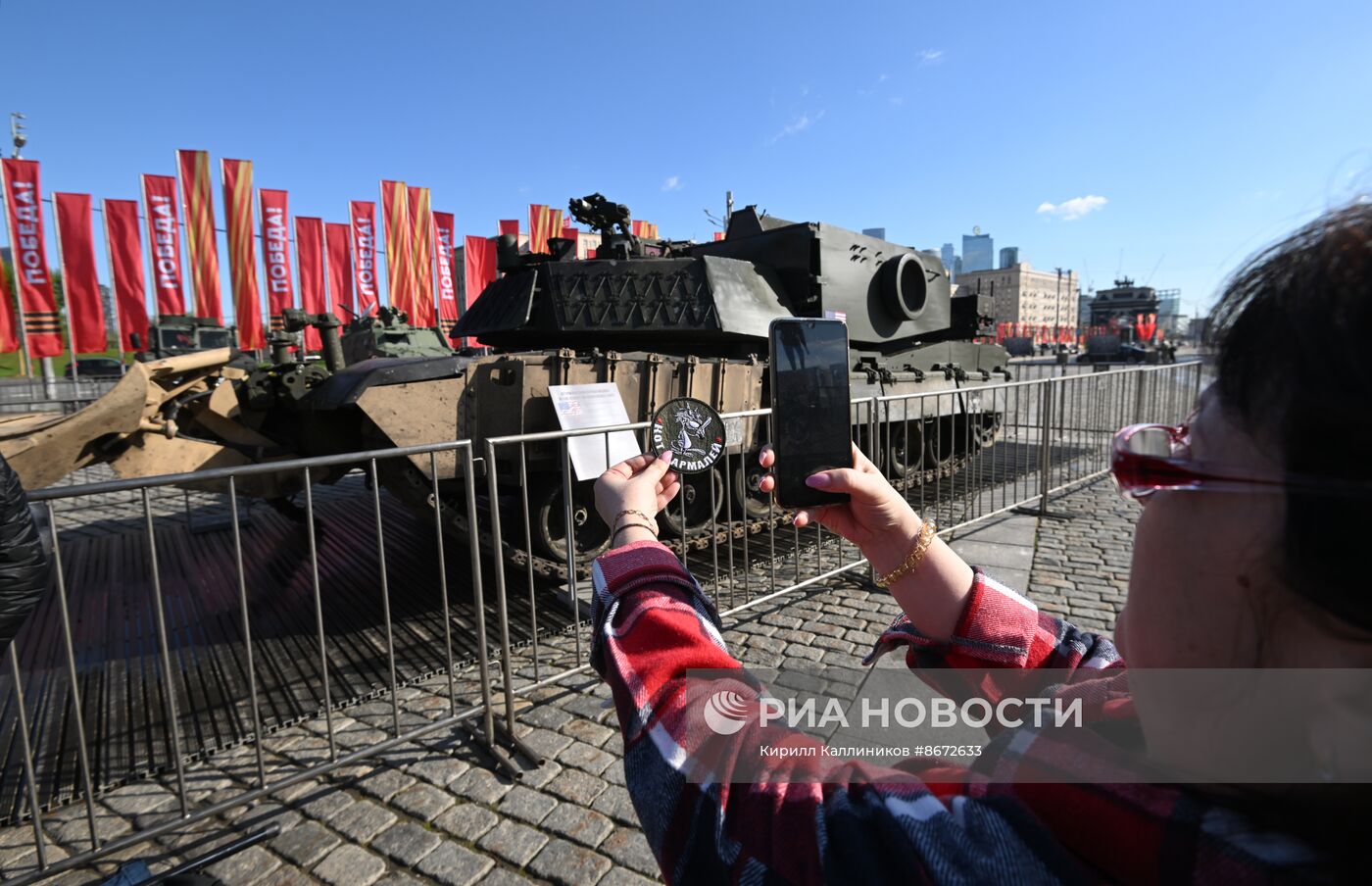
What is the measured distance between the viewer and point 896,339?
9.17 meters

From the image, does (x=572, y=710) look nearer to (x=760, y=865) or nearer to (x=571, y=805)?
(x=571, y=805)

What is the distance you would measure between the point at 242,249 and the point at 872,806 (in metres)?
24.9

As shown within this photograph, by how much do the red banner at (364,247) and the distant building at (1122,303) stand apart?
54.0m

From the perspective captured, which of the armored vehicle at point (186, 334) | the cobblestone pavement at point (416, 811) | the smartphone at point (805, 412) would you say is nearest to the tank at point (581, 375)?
the cobblestone pavement at point (416, 811)

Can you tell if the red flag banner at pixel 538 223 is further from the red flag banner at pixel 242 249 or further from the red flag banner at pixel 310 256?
the red flag banner at pixel 242 249

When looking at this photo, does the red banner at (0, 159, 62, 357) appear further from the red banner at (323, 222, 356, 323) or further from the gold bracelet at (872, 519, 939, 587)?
the gold bracelet at (872, 519, 939, 587)

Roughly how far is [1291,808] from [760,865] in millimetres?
490

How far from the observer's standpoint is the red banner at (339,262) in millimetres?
22672

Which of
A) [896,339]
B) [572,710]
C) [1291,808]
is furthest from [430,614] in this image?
[896,339]

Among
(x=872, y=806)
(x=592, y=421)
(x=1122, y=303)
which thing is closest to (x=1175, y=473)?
(x=872, y=806)

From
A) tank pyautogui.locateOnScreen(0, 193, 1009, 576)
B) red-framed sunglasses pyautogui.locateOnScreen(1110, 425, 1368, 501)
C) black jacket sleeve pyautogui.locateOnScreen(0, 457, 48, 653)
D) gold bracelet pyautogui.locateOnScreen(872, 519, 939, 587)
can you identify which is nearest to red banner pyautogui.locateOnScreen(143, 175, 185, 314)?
tank pyautogui.locateOnScreen(0, 193, 1009, 576)

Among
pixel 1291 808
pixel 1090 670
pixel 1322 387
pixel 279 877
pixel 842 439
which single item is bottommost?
pixel 279 877

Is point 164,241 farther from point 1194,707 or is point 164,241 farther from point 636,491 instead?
point 1194,707

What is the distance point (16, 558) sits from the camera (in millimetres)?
2389
